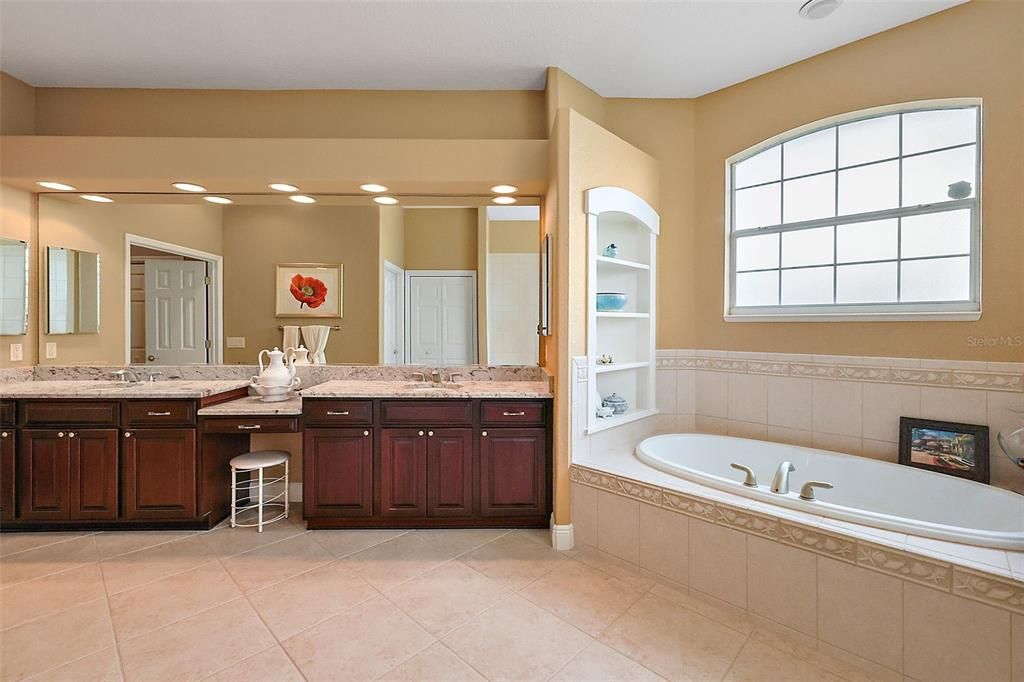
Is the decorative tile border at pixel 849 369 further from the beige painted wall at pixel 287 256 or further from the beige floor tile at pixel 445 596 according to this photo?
the beige painted wall at pixel 287 256

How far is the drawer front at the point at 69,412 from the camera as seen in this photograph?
9.01ft

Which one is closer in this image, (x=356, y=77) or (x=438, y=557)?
(x=438, y=557)

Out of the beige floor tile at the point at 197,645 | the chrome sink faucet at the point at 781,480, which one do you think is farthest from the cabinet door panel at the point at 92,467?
the chrome sink faucet at the point at 781,480

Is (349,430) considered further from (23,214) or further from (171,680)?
(23,214)

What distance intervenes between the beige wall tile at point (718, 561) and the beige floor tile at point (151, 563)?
2.49 m

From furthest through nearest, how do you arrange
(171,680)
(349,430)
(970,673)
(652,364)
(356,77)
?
(652,364) → (356,77) → (349,430) → (171,680) → (970,673)

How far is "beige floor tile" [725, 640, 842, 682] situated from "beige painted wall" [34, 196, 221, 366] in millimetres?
3845

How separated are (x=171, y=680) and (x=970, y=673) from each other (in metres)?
2.67

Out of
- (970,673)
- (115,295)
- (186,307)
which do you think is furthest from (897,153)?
(115,295)

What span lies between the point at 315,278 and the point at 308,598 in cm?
208

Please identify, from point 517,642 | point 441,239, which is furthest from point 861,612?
point 441,239

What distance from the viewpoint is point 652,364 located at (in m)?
3.31

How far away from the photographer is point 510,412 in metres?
2.83

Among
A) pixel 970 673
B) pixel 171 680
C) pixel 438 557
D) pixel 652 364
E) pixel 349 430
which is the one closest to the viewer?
pixel 970 673
